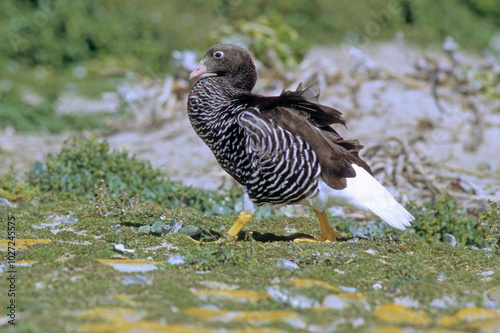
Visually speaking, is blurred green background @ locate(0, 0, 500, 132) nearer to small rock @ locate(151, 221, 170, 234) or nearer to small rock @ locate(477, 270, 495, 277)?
small rock @ locate(151, 221, 170, 234)

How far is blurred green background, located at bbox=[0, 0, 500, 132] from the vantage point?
1285 cm

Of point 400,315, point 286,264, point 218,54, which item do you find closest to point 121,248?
point 286,264

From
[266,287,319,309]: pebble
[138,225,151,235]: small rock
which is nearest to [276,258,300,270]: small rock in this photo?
[266,287,319,309]: pebble

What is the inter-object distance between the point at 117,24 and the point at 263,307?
37.5 feet

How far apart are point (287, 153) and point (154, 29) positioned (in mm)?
10166

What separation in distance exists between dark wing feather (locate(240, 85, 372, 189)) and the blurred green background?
6.44 meters

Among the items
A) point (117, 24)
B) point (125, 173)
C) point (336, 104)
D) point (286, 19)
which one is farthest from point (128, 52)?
point (125, 173)

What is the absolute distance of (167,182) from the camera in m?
6.44

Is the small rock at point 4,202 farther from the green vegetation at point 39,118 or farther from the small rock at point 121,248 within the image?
the green vegetation at point 39,118

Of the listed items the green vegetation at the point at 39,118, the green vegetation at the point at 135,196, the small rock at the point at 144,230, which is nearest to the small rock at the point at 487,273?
the green vegetation at the point at 135,196

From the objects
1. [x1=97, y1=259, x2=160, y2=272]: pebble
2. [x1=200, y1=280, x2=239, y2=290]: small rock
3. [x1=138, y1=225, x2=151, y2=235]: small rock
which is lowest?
[x1=200, y1=280, x2=239, y2=290]: small rock

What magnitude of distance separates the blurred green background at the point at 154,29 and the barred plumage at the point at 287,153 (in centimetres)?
641

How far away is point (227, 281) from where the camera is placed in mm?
3641

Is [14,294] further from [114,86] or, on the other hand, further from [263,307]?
[114,86]
